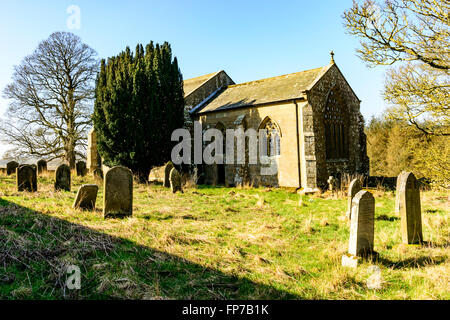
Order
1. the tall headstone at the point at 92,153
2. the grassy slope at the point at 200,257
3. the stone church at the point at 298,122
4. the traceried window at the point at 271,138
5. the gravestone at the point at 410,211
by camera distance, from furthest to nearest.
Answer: the tall headstone at the point at 92,153, the traceried window at the point at 271,138, the stone church at the point at 298,122, the gravestone at the point at 410,211, the grassy slope at the point at 200,257

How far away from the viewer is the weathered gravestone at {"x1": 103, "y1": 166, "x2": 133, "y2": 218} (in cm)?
691

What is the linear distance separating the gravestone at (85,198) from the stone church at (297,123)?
10.0 meters

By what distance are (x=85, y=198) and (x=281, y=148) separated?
426 inches

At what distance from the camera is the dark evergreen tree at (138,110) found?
51.2ft

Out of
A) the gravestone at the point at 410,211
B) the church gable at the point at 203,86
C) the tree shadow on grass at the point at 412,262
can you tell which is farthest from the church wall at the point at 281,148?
the tree shadow on grass at the point at 412,262

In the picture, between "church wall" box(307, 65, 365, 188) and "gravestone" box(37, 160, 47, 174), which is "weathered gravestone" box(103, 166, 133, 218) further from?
"gravestone" box(37, 160, 47, 174)

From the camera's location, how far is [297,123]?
49.5ft

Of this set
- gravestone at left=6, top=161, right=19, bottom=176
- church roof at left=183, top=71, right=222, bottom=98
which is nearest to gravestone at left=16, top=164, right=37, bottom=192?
gravestone at left=6, top=161, right=19, bottom=176

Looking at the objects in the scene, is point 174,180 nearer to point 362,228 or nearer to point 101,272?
point 101,272

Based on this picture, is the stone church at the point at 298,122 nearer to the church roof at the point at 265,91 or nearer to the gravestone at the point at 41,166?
the church roof at the point at 265,91

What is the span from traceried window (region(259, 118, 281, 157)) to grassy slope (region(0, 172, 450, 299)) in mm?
8551
